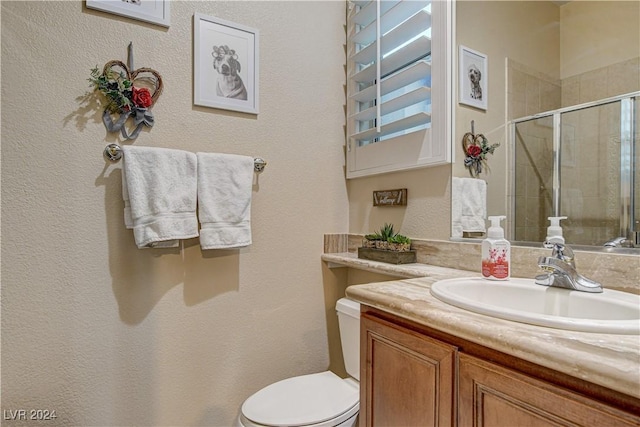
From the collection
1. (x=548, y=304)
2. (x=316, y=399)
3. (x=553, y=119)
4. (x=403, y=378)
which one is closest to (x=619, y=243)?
(x=548, y=304)

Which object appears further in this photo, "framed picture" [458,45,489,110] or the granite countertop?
"framed picture" [458,45,489,110]

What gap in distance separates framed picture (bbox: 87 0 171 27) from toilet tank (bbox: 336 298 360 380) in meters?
1.41

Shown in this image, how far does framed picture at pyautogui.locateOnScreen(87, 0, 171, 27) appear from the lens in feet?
4.16

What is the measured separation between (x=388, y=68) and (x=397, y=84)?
0.44ft

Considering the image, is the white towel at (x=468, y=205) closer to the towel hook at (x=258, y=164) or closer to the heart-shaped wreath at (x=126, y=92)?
the towel hook at (x=258, y=164)

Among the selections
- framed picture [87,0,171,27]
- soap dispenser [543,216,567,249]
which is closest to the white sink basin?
soap dispenser [543,216,567,249]

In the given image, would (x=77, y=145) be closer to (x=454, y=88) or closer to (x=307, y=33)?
(x=307, y=33)

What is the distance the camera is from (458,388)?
69 cm

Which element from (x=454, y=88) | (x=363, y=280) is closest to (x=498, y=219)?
(x=454, y=88)

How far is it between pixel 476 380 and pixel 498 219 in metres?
0.60

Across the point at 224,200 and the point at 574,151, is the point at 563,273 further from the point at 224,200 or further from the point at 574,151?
the point at 224,200

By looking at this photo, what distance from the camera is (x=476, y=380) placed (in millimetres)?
655

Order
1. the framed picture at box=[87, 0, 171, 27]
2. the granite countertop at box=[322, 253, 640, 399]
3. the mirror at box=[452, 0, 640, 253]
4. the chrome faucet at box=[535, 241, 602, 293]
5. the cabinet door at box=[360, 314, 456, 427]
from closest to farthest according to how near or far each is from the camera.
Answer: the granite countertop at box=[322, 253, 640, 399]
the cabinet door at box=[360, 314, 456, 427]
the chrome faucet at box=[535, 241, 602, 293]
the mirror at box=[452, 0, 640, 253]
the framed picture at box=[87, 0, 171, 27]

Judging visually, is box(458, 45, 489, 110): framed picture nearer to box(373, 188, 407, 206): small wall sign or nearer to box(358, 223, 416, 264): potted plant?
box(373, 188, 407, 206): small wall sign
